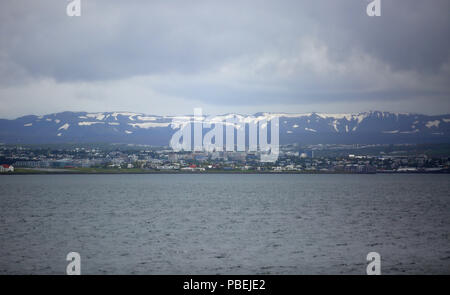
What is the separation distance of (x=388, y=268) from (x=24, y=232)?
34.0m

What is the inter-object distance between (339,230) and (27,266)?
31150mm

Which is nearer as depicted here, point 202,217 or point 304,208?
point 202,217

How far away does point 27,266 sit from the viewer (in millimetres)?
33688

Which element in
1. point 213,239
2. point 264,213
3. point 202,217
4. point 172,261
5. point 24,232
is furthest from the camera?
point 264,213

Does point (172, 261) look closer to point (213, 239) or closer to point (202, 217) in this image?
point (213, 239)
